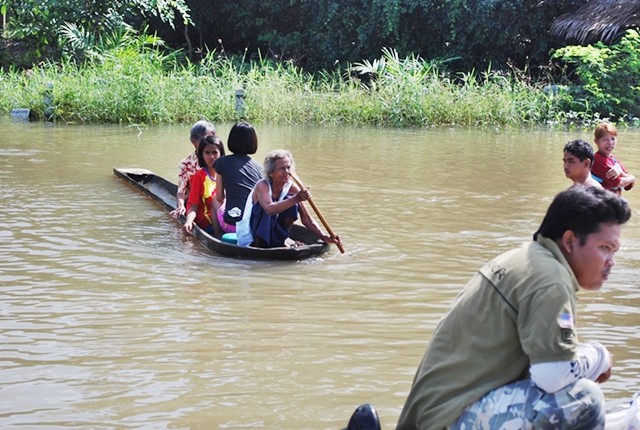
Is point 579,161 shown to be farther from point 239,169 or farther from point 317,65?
point 317,65

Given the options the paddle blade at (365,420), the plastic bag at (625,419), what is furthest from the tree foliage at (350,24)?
the plastic bag at (625,419)

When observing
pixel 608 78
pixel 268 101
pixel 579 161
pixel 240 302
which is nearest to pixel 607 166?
pixel 579 161

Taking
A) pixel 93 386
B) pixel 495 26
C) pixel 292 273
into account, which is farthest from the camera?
pixel 495 26

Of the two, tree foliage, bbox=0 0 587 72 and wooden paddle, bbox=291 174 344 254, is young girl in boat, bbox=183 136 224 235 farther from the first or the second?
tree foliage, bbox=0 0 587 72

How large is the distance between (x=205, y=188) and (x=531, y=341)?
18.3 ft

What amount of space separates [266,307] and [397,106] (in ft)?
39.3

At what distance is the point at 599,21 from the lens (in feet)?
66.1

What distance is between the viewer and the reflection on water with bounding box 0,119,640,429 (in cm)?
443

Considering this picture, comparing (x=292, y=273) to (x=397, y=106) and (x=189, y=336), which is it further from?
(x=397, y=106)

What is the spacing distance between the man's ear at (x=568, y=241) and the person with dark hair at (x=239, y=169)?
488cm

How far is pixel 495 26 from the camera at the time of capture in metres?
21.5

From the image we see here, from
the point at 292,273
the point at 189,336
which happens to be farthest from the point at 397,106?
the point at 189,336

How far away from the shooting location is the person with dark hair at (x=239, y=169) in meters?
7.61

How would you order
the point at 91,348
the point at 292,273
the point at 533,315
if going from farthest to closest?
the point at 292,273 → the point at 91,348 → the point at 533,315
